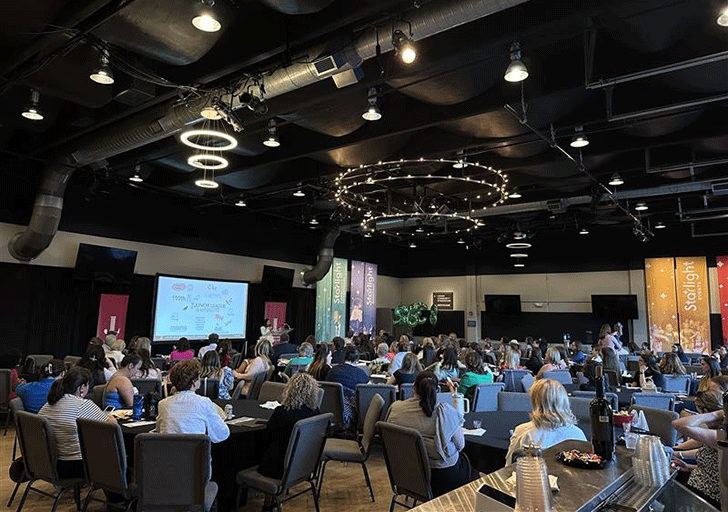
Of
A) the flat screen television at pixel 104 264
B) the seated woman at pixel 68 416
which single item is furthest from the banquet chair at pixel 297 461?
the flat screen television at pixel 104 264

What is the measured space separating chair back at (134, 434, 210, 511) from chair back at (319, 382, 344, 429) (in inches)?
102

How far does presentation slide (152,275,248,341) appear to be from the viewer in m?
10.4

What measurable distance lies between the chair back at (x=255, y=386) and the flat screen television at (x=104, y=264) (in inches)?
192

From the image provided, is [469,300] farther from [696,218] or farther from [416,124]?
[416,124]

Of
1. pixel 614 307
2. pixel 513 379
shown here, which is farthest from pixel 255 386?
pixel 614 307

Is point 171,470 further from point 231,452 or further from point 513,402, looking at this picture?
point 513,402

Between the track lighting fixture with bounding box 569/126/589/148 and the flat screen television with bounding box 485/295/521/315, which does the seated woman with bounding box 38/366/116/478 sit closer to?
the track lighting fixture with bounding box 569/126/589/148

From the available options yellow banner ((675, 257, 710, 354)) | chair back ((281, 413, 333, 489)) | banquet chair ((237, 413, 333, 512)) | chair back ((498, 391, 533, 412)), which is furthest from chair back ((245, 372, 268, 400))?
yellow banner ((675, 257, 710, 354))

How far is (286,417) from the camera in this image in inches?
136

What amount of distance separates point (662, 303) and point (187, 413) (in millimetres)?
15224

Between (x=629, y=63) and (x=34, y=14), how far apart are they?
5.51 m

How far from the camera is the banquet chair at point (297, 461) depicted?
10.8ft

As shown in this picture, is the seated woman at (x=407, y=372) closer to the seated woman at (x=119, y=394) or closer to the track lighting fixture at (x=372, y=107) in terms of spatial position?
the seated woman at (x=119, y=394)

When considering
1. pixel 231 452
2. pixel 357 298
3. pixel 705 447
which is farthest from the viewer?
pixel 357 298
